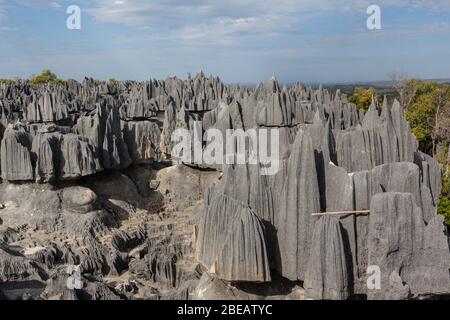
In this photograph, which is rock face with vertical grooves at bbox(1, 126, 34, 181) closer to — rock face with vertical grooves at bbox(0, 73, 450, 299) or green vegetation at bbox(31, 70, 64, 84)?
rock face with vertical grooves at bbox(0, 73, 450, 299)

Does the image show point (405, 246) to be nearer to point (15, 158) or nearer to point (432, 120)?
point (15, 158)

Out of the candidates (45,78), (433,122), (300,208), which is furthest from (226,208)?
(45,78)

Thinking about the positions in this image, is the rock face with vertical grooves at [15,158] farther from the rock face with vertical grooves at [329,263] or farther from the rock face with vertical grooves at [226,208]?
the rock face with vertical grooves at [329,263]

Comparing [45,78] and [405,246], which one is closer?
[405,246]

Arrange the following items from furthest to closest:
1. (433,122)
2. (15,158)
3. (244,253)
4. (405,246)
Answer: (433,122)
(15,158)
(244,253)
(405,246)

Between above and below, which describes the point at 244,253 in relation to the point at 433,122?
below

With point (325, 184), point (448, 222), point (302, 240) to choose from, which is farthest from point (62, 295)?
point (448, 222)

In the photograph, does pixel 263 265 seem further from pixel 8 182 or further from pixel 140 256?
pixel 8 182

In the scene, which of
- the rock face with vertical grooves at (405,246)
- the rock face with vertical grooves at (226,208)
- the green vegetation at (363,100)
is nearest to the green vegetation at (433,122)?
the green vegetation at (363,100)

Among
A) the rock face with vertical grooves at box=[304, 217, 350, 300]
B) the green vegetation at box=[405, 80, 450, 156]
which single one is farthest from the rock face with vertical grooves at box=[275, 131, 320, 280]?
the green vegetation at box=[405, 80, 450, 156]

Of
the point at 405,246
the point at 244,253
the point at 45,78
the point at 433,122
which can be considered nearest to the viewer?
the point at 405,246
